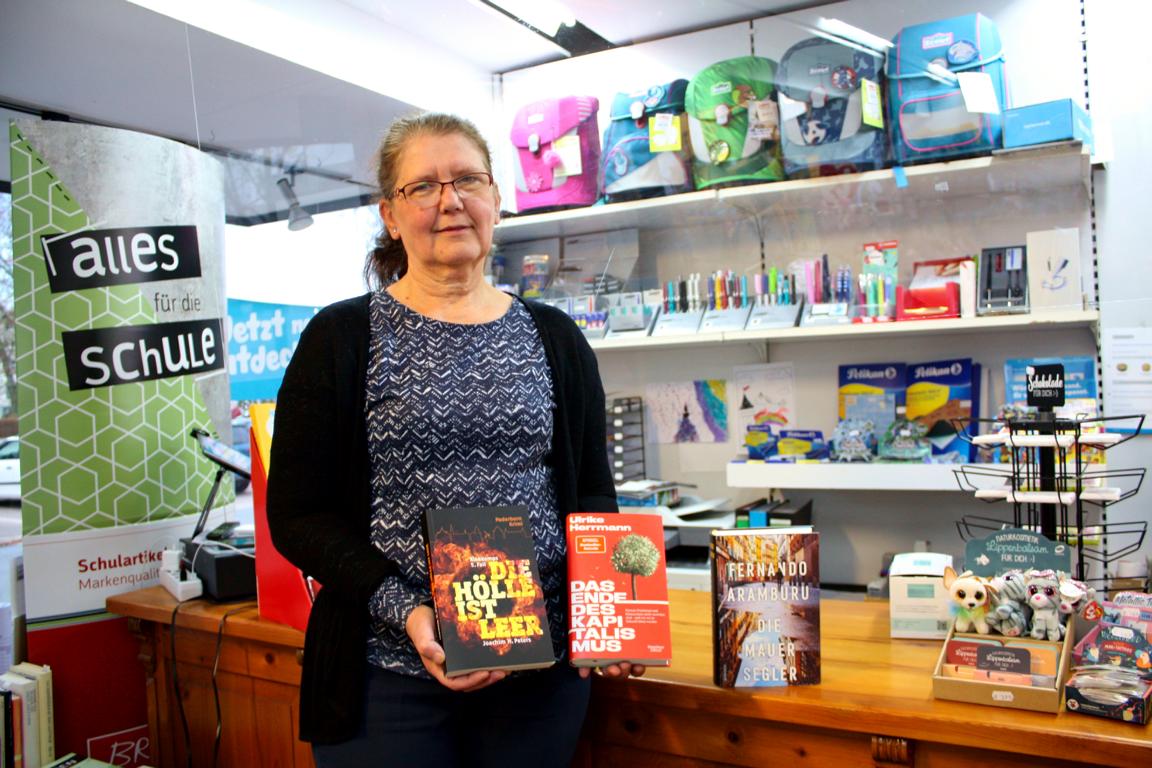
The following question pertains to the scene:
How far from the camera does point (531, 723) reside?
1.31m

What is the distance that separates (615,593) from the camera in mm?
1347

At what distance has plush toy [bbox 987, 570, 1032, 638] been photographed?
4.40ft

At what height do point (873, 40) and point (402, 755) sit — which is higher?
point (873, 40)

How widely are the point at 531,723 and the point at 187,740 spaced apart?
1.47 m

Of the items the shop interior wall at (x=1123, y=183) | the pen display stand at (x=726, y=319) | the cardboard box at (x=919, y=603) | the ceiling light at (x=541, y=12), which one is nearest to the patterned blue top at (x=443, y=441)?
the cardboard box at (x=919, y=603)

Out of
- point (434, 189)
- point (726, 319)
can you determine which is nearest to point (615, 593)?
point (434, 189)

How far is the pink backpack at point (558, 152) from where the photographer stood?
130 inches

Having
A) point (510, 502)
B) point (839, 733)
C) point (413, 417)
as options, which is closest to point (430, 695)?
point (510, 502)

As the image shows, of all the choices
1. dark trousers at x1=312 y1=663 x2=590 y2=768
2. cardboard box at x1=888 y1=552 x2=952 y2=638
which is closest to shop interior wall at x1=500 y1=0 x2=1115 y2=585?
cardboard box at x1=888 y1=552 x2=952 y2=638

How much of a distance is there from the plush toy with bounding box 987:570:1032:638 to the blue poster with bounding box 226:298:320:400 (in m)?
2.10

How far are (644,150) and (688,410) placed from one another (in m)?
0.95

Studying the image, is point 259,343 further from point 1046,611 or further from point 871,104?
point 1046,611

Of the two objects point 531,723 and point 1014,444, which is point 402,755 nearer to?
point 531,723

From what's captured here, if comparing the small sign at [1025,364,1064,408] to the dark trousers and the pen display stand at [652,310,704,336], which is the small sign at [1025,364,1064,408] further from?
the pen display stand at [652,310,704,336]
